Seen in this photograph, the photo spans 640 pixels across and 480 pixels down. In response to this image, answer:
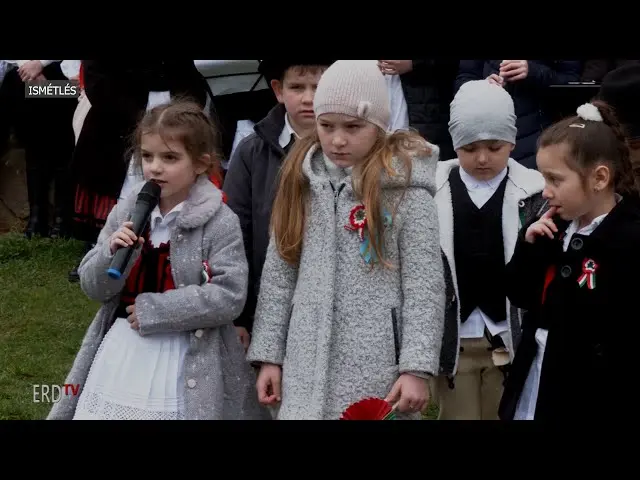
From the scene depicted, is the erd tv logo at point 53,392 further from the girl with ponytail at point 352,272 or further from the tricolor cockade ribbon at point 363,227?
the tricolor cockade ribbon at point 363,227

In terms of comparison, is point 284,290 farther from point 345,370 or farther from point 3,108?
point 3,108

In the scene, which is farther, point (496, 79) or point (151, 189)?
point (496, 79)

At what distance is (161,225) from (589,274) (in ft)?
3.62

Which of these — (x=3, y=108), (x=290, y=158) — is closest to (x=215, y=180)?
(x=290, y=158)

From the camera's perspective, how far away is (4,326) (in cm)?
386

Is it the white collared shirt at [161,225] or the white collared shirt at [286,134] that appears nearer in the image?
the white collared shirt at [161,225]

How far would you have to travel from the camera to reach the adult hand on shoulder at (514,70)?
3498 millimetres

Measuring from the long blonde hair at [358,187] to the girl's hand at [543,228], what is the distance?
33cm

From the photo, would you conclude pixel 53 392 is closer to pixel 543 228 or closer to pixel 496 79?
pixel 543 228

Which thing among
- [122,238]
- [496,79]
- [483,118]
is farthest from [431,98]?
[122,238]

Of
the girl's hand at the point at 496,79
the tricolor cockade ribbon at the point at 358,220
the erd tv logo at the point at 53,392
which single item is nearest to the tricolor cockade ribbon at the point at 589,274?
the tricolor cockade ribbon at the point at 358,220

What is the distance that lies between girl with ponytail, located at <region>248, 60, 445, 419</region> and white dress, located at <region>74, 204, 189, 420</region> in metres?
0.21

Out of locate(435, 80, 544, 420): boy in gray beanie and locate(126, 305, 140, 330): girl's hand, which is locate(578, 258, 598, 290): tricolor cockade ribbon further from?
locate(126, 305, 140, 330): girl's hand

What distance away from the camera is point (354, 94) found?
9.17 feet
